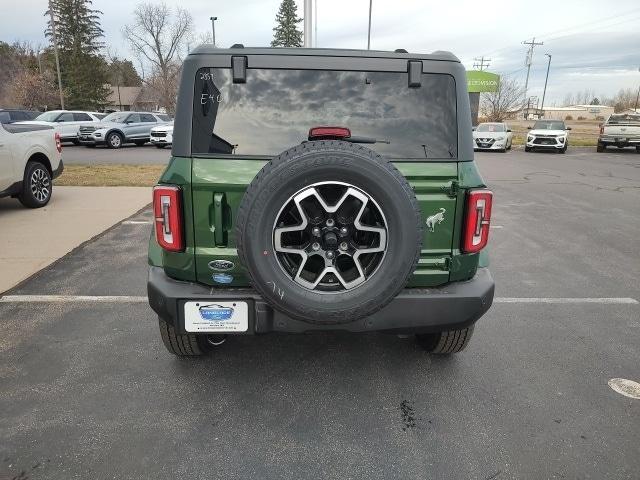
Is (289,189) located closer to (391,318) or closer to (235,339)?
(391,318)

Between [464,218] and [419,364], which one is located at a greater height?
[464,218]

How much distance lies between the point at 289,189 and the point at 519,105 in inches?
2378

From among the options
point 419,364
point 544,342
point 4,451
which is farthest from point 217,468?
point 544,342

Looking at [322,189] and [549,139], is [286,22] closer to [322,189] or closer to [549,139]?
[549,139]

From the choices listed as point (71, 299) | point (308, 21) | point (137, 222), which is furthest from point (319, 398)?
point (308, 21)

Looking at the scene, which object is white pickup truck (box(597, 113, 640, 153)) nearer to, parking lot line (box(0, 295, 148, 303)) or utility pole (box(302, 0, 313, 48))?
utility pole (box(302, 0, 313, 48))

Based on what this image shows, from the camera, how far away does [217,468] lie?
2279 millimetres

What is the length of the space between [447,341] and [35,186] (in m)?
7.38

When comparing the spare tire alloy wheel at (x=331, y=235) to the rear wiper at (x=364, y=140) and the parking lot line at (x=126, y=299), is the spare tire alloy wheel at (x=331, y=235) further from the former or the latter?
the parking lot line at (x=126, y=299)

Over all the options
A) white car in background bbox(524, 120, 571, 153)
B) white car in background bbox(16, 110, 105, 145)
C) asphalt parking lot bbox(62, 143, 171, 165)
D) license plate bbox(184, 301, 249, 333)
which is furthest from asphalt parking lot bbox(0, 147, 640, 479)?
white car in background bbox(524, 120, 571, 153)

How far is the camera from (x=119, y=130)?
806 inches

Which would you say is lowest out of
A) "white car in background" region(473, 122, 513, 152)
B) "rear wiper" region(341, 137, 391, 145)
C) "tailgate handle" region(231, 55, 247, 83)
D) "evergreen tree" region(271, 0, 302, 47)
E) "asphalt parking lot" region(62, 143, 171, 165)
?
"asphalt parking lot" region(62, 143, 171, 165)

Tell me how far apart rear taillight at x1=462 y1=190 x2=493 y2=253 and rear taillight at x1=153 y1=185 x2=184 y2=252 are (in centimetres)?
159

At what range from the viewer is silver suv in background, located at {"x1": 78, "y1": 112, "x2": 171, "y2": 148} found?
19.9 metres
